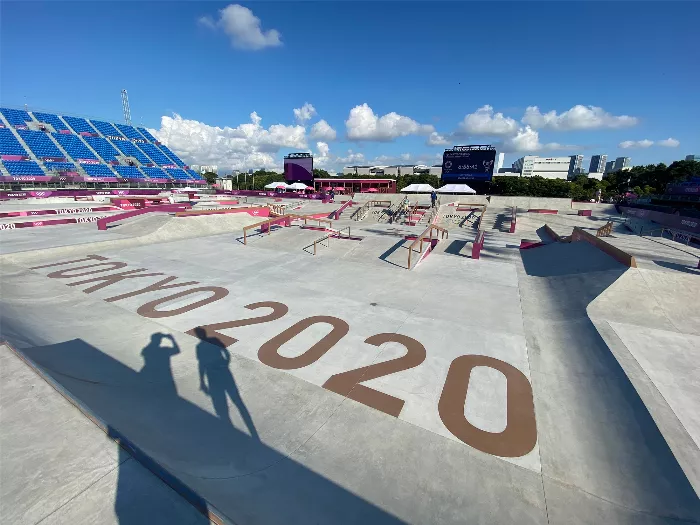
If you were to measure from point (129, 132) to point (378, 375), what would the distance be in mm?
100747

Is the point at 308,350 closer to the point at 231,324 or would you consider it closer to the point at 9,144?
the point at 231,324

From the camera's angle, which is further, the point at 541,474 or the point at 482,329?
the point at 482,329

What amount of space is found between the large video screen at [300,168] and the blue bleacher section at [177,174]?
87.2 feet

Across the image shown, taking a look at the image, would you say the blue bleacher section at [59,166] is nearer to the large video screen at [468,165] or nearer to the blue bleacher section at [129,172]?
the blue bleacher section at [129,172]

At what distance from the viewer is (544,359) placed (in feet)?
22.5

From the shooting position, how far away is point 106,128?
2950 inches

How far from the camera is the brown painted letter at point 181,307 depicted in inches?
335

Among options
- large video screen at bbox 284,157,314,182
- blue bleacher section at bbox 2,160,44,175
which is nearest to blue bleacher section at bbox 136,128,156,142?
blue bleacher section at bbox 2,160,44,175

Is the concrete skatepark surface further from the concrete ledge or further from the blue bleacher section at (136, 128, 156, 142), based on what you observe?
the blue bleacher section at (136, 128, 156, 142)

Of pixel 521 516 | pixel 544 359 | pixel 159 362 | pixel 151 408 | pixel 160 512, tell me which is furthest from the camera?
pixel 544 359

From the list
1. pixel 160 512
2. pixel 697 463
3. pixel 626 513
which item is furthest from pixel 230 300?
pixel 697 463

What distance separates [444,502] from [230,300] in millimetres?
8065

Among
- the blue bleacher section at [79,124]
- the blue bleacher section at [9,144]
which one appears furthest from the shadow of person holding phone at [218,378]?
the blue bleacher section at [79,124]

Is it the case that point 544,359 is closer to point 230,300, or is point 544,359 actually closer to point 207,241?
point 230,300
